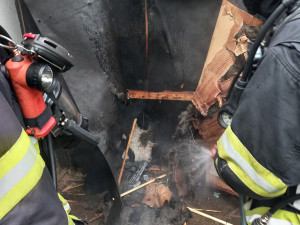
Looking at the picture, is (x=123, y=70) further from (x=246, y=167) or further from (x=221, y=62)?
(x=246, y=167)

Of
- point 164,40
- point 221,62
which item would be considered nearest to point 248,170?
point 221,62

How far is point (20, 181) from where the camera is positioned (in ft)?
2.99

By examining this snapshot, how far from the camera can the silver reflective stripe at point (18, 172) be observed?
2.81 feet

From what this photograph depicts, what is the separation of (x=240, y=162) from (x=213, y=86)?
1864 millimetres

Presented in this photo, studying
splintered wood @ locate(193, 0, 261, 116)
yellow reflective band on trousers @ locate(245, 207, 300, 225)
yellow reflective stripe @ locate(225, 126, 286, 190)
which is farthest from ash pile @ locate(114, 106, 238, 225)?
yellow reflective stripe @ locate(225, 126, 286, 190)

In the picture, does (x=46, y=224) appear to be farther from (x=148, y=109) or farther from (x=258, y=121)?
(x=148, y=109)

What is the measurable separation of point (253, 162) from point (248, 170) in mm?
66

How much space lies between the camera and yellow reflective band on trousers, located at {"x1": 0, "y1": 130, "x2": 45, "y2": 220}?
851 millimetres

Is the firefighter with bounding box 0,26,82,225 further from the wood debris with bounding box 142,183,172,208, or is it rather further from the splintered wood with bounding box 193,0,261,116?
the splintered wood with bounding box 193,0,261,116

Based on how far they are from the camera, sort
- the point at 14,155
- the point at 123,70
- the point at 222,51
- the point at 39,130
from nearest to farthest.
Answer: the point at 14,155, the point at 39,130, the point at 222,51, the point at 123,70

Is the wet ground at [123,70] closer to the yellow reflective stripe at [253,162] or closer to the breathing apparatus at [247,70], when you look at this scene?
the breathing apparatus at [247,70]

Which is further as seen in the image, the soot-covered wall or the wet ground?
the soot-covered wall

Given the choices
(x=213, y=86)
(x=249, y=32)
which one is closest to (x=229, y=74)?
(x=213, y=86)

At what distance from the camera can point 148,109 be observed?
3.55 meters
